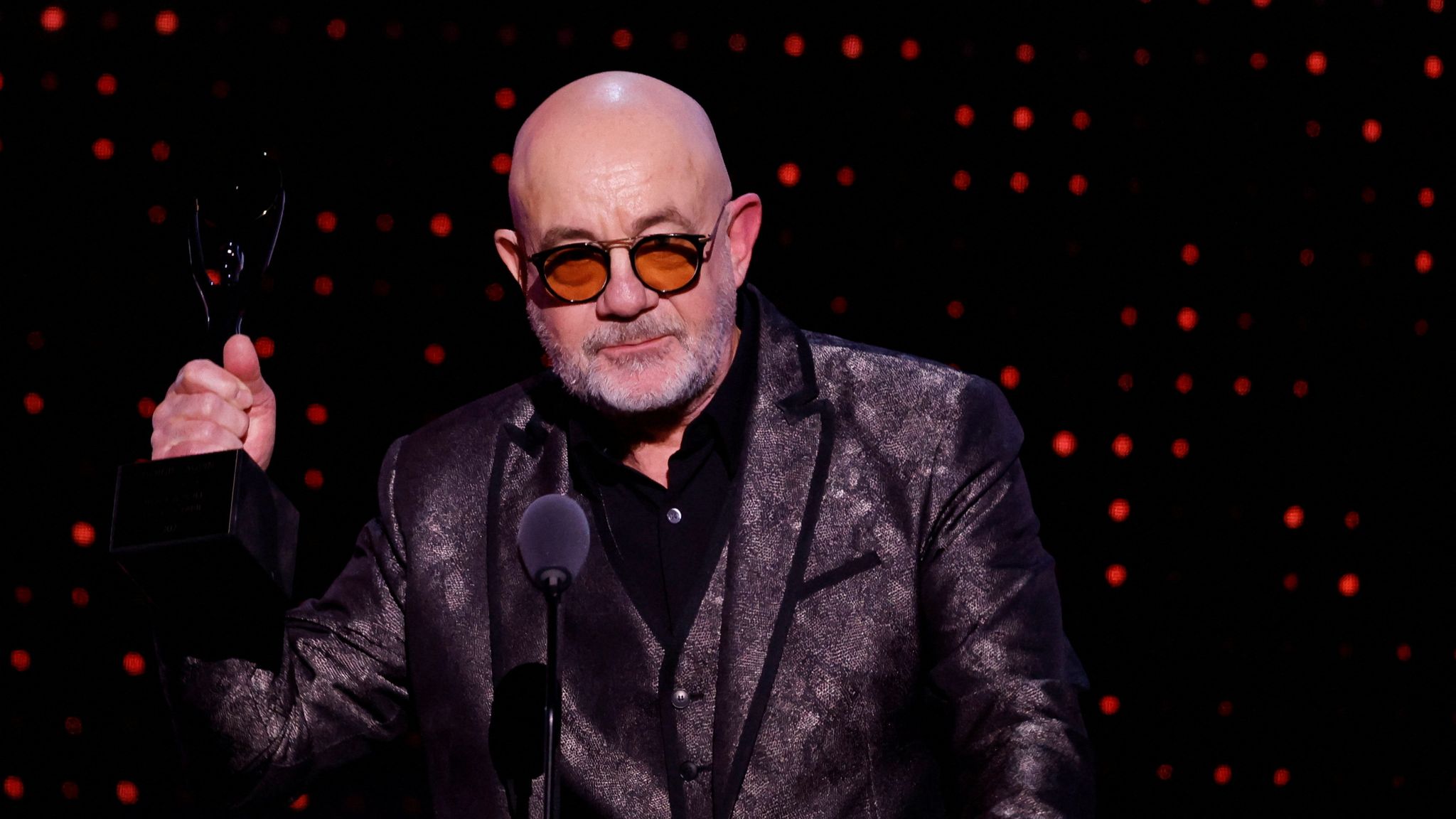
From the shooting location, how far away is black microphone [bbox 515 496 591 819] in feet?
3.59

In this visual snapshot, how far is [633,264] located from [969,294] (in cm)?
100

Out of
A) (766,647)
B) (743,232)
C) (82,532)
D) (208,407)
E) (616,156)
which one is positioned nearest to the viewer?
(208,407)

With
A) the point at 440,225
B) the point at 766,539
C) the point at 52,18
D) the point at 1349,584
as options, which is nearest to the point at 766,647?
the point at 766,539

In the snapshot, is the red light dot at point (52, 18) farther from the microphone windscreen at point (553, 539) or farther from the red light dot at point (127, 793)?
the microphone windscreen at point (553, 539)

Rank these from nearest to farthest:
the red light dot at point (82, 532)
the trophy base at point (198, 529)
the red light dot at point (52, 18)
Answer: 1. the trophy base at point (198, 529)
2. the red light dot at point (52, 18)
3. the red light dot at point (82, 532)

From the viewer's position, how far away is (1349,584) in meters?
2.77

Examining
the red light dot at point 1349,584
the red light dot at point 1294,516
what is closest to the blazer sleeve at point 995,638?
the red light dot at point 1294,516

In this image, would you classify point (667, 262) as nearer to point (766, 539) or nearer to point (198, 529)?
point (766, 539)

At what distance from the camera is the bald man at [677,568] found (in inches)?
66.7

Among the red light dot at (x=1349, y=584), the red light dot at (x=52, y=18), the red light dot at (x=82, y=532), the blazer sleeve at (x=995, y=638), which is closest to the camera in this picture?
the blazer sleeve at (x=995, y=638)

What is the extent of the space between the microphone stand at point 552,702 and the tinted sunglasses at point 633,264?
751 millimetres

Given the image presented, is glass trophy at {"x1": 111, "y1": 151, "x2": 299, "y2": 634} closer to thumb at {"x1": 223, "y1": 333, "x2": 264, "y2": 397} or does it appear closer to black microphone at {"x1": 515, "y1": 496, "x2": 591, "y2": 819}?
thumb at {"x1": 223, "y1": 333, "x2": 264, "y2": 397}

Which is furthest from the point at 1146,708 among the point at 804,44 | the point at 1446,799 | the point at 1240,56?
the point at 804,44

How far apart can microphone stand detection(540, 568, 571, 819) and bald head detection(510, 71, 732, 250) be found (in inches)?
31.6
